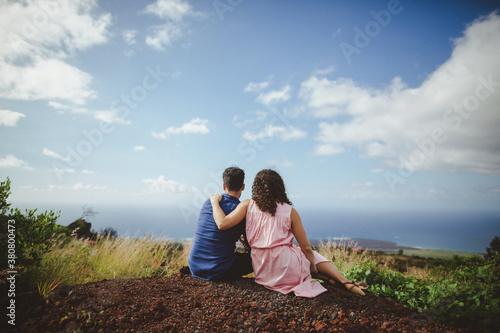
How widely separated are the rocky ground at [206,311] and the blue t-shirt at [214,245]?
0.36 meters

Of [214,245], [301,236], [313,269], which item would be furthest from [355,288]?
[214,245]

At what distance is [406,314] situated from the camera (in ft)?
10.1

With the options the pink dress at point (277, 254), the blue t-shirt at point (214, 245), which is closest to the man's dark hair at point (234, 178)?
the blue t-shirt at point (214, 245)

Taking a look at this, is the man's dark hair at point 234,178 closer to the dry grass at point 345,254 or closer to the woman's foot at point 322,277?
the woman's foot at point 322,277

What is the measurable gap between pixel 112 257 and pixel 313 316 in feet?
14.5

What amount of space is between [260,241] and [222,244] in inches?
26.2

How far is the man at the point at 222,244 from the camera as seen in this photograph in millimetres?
3863

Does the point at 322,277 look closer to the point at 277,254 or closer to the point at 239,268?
the point at 277,254

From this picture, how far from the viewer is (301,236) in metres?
3.62

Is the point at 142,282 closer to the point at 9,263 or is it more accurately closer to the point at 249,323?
the point at 9,263

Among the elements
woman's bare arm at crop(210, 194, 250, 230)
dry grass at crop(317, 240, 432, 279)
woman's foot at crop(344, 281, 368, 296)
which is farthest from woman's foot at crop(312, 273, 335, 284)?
dry grass at crop(317, 240, 432, 279)

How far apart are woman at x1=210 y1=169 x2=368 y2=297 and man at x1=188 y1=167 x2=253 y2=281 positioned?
25 centimetres

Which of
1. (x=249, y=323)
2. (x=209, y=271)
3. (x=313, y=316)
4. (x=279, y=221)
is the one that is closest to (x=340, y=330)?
(x=313, y=316)

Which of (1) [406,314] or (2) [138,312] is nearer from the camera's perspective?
(2) [138,312]
